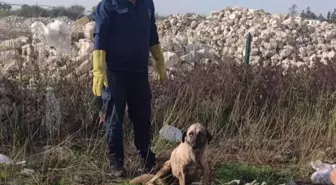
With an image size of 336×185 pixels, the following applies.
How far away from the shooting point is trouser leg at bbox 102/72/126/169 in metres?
5.62

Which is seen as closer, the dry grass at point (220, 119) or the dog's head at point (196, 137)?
the dog's head at point (196, 137)

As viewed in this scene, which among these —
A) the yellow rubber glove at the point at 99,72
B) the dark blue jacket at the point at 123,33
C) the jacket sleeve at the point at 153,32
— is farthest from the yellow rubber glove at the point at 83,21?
the yellow rubber glove at the point at 99,72

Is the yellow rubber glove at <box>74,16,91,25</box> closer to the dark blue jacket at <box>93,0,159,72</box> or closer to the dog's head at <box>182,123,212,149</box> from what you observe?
the dark blue jacket at <box>93,0,159,72</box>

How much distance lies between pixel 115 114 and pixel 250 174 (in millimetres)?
1456

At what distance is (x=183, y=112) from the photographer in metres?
7.36

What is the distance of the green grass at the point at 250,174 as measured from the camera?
19.3 feet

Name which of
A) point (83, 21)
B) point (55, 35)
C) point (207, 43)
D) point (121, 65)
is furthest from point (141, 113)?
point (207, 43)

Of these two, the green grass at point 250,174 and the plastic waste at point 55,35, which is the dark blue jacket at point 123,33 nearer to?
the green grass at point 250,174

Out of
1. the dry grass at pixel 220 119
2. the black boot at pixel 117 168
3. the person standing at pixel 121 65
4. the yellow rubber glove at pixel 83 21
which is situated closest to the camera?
the person standing at pixel 121 65

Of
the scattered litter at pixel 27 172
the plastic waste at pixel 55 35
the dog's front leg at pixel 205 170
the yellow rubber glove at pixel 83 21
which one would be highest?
the yellow rubber glove at pixel 83 21

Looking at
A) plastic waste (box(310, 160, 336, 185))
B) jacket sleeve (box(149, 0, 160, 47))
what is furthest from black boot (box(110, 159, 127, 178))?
plastic waste (box(310, 160, 336, 185))

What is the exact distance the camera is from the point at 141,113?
19.2ft

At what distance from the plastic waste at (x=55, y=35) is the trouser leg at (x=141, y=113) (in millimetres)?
5299

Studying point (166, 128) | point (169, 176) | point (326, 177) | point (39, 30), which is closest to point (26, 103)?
point (166, 128)
